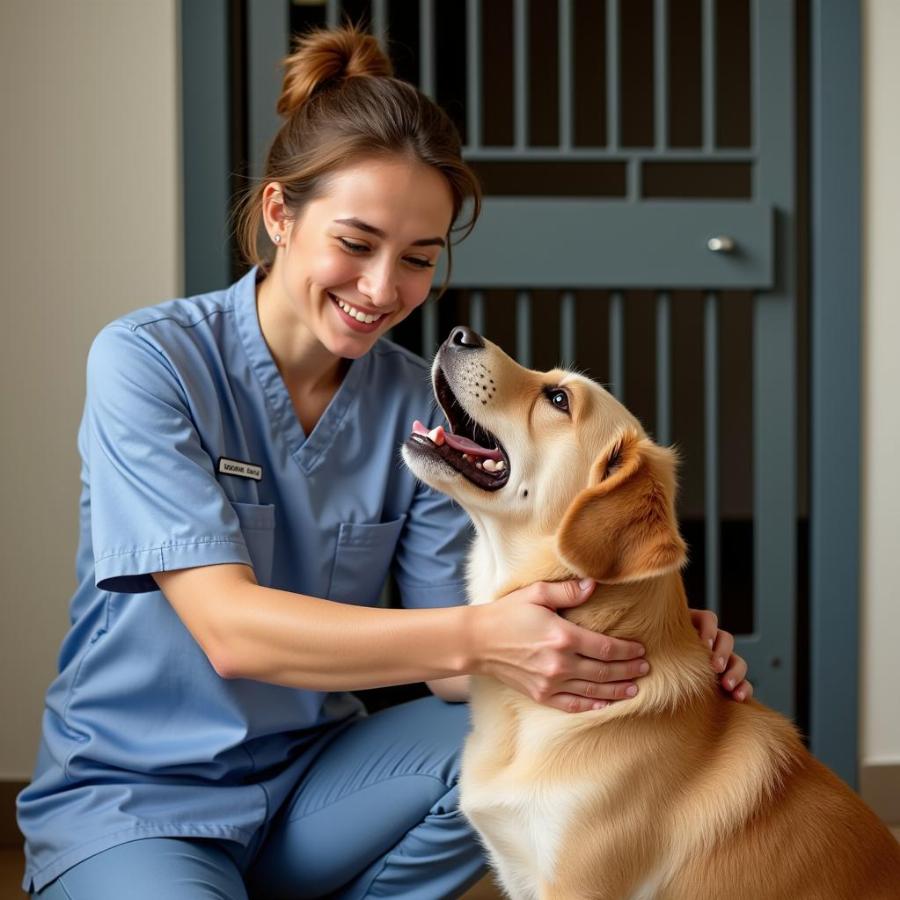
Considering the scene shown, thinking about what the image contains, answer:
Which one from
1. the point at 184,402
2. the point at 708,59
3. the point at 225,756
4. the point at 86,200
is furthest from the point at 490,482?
the point at 708,59

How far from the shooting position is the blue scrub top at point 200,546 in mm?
1274

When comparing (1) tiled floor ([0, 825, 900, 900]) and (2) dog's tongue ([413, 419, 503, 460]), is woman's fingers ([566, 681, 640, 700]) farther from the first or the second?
(1) tiled floor ([0, 825, 900, 900])

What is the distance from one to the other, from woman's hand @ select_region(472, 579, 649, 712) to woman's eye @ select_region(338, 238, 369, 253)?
1.59ft

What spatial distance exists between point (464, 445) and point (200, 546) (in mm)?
328

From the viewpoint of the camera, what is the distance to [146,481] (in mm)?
1264

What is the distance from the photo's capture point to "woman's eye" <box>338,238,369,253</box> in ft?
4.42

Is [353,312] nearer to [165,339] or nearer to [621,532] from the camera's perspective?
[165,339]

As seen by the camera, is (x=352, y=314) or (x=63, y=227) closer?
(x=352, y=314)

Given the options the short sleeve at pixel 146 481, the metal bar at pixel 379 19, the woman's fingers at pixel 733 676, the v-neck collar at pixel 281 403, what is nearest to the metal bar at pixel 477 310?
the metal bar at pixel 379 19

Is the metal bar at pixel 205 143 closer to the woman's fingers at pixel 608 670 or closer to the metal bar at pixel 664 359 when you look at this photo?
the metal bar at pixel 664 359

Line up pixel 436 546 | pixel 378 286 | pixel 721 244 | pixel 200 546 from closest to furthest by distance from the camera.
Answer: pixel 200 546
pixel 378 286
pixel 436 546
pixel 721 244

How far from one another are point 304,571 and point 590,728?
497 millimetres

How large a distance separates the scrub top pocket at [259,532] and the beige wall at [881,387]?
132 centimetres

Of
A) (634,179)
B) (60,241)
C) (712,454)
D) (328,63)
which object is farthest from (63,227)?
(712,454)
